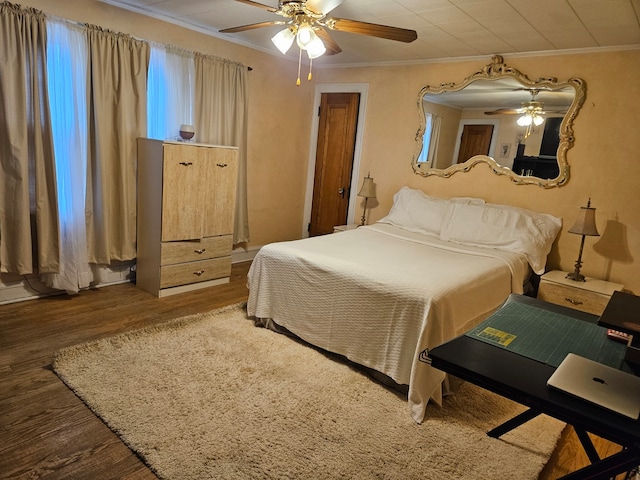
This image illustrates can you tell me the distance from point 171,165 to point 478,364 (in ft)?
9.62

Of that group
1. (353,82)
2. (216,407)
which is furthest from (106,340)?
(353,82)

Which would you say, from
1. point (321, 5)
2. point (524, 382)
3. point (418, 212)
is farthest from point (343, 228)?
point (524, 382)

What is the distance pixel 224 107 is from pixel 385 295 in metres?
2.79

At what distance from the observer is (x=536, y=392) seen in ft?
3.51

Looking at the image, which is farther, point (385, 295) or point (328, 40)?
point (328, 40)

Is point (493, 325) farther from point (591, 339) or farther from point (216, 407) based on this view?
point (216, 407)

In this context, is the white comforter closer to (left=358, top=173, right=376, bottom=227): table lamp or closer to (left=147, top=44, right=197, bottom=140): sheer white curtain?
(left=358, top=173, right=376, bottom=227): table lamp

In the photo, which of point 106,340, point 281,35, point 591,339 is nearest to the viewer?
point 591,339

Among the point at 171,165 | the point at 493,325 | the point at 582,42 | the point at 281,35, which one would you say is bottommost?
the point at 493,325

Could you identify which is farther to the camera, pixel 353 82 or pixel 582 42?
pixel 353 82

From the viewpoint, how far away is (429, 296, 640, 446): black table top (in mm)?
956

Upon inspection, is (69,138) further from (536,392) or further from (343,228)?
(536,392)

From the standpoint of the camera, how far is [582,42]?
318cm

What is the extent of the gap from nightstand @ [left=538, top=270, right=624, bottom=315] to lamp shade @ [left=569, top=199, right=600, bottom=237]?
1.31 feet
